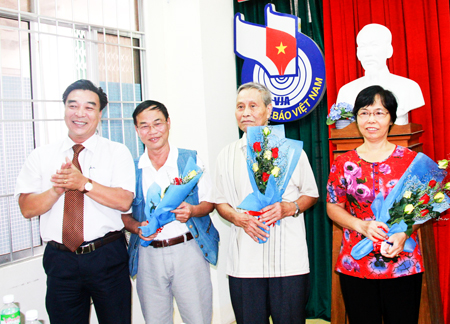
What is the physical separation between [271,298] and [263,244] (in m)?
0.27

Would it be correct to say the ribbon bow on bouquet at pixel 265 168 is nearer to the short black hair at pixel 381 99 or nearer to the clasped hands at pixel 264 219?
the clasped hands at pixel 264 219

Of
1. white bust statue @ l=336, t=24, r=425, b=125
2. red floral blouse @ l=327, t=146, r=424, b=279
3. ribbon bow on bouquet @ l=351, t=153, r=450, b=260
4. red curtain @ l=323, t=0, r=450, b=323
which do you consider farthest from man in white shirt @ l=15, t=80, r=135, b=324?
red curtain @ l=323, t=0, r=450, b=323

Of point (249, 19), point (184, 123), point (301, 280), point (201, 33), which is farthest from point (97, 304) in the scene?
point (249, 19)

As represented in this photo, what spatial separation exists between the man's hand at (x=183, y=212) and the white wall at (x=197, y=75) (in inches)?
50.9

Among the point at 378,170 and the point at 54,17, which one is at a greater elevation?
the point at 54,17

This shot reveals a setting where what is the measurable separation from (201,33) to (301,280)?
213cm

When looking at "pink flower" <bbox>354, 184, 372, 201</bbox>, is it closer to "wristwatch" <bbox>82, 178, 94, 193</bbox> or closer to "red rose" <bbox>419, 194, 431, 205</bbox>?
"red rose" <bbox>419, 194, 431, 205</bbox>

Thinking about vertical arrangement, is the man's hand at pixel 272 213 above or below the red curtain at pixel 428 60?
below

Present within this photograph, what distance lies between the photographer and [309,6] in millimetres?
3184

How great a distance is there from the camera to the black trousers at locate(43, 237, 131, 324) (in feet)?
6.18

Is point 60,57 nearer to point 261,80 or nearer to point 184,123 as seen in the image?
point 184,123

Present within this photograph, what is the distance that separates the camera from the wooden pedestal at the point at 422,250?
2143 millimetres

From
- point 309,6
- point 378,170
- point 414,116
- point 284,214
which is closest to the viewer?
point 378,170

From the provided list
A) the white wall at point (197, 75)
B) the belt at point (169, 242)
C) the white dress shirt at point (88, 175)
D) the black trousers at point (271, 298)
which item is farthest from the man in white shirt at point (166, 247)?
the white wall at point (197, 75)
